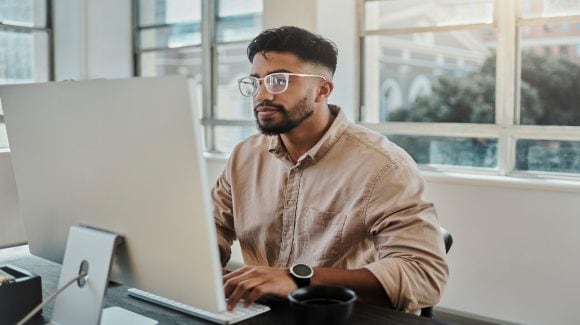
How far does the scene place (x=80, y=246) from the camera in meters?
1.08

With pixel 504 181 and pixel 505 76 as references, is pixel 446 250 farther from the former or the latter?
pixel 505 76

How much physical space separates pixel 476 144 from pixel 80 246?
2556mm

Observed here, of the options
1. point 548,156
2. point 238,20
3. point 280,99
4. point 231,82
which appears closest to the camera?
point 280,99

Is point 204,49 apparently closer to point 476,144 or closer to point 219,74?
point 219,74

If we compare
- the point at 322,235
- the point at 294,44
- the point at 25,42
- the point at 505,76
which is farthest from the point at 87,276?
the point at 25,42

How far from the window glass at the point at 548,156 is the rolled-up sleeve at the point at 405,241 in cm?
177

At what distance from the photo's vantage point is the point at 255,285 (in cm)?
120

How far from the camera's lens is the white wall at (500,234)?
2777 mm

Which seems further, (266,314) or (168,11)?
(168,11)

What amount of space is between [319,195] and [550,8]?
1987mm

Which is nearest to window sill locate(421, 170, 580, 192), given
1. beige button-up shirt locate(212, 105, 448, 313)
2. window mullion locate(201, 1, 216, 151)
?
beige button-up shirt locate(212, 105, 448, 313)

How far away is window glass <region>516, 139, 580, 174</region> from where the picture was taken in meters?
2.97

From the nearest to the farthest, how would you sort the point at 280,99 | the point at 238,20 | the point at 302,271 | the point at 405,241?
the point at 302,271 → the point at 405,241 → the point at 280,99 → the point at 238,20

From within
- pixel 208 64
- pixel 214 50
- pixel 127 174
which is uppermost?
pixel 214 50
